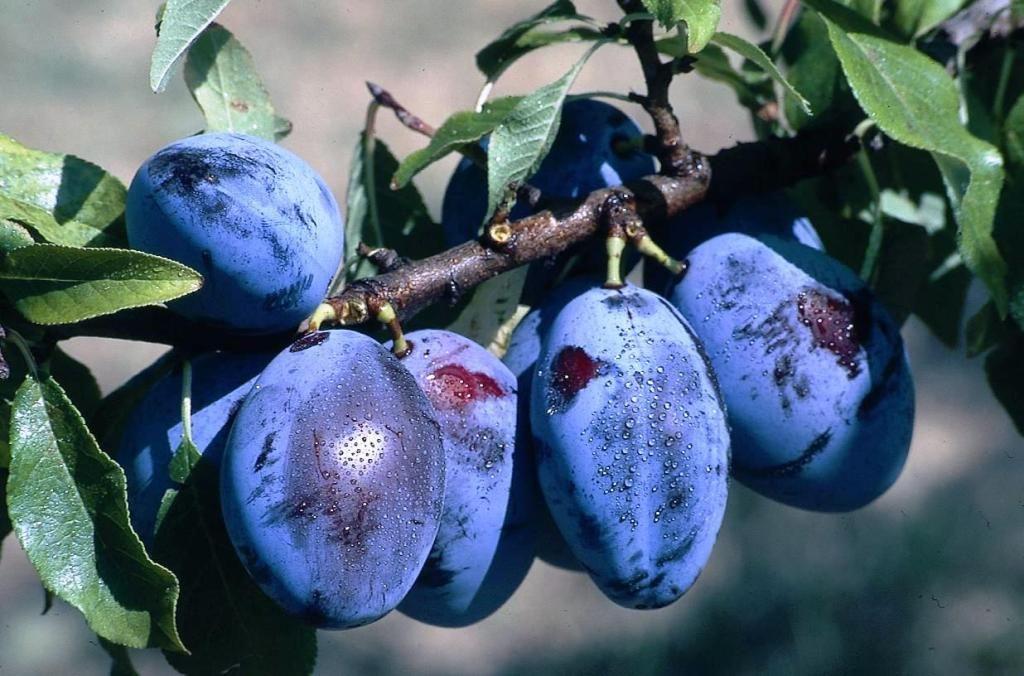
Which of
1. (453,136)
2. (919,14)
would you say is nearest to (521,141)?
(453,136)

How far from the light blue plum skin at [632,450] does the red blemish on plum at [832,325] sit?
9 centimetres

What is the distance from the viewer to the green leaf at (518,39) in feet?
2.65

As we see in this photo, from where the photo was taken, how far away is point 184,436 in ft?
2.10

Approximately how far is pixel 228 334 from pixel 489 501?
0.18 meters

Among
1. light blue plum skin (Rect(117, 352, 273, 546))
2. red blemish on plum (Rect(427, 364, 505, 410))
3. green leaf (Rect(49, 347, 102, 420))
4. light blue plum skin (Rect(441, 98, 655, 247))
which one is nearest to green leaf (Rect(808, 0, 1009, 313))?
light blue plum skin (Rect(441, 98, 655, 247))

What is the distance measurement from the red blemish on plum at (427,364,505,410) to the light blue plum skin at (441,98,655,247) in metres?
0.15

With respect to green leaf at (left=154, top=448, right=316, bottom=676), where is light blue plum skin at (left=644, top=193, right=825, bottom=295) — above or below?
above

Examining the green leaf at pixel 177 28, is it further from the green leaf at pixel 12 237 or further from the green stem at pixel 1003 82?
the green stem at pixel 1003 82

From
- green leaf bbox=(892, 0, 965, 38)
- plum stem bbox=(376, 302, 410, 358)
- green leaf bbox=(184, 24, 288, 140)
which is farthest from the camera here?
green leaf bbox=(892, 0, 965, 38)

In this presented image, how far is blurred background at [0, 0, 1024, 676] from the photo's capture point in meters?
2.24

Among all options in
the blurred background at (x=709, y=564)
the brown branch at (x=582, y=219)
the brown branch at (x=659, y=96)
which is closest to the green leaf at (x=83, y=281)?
the brown branch at (x=582, y=219)

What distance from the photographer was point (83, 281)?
583 mm

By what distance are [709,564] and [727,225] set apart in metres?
1.69

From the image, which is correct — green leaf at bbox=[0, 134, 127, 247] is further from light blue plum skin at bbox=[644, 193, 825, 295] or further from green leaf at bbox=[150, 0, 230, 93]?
light blue plum skin at bbox=[644, 193, 825, 295]
